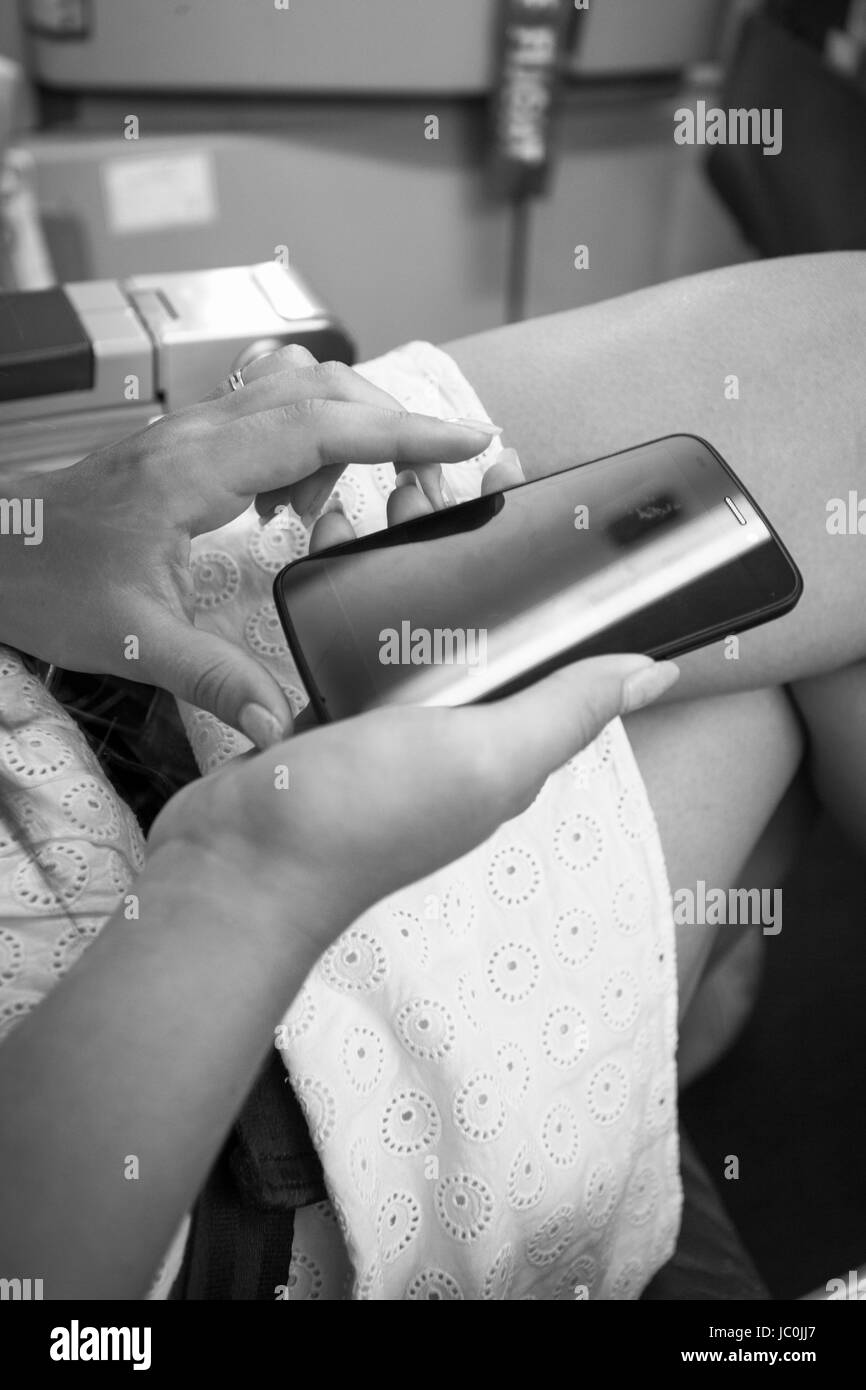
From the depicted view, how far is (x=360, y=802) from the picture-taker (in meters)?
0.33

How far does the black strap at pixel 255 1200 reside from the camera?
0.41 meters

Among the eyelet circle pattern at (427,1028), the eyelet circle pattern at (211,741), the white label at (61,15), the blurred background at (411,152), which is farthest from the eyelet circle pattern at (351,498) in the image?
the white label at (61,15)

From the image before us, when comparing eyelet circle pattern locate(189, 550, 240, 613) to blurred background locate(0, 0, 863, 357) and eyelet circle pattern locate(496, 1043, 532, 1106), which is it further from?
blurred background locate(0, 0, 863, 357)

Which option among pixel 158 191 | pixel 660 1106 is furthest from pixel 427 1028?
pixel 158 191

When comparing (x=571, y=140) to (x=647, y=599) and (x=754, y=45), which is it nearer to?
(x=754, y=45)

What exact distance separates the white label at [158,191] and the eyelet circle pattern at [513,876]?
36.0 inches

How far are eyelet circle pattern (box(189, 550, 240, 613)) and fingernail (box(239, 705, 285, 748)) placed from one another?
141 mm

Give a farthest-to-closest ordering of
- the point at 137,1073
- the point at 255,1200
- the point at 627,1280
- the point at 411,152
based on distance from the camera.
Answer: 1. the point at 411,152
2. the point at 627,1280
3. the point at 255,1200
4. the point at 137,1073

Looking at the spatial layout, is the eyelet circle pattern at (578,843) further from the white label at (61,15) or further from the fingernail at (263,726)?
the white label at (61,15)

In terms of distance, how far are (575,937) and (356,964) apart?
9cm

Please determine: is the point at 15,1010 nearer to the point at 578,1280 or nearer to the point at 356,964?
the point at 356,964

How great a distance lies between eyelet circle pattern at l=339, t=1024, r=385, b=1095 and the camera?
1.39 ft
